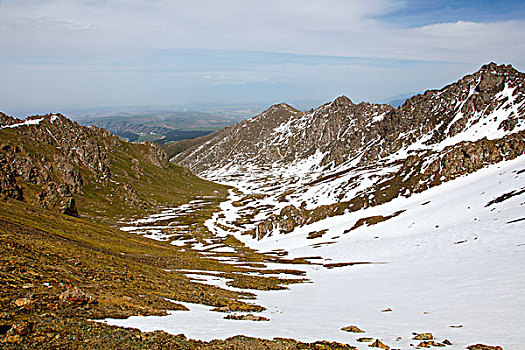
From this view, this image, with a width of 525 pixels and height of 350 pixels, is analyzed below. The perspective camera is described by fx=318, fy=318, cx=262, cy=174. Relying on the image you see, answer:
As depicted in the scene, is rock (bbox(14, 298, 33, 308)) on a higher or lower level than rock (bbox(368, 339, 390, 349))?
higher

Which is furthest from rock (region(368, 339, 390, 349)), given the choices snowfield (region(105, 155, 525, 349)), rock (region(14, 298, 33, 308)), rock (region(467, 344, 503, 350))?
rock (region(14, 298, 33, 308))

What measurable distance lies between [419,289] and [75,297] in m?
32.1

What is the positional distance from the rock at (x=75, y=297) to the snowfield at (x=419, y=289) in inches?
135

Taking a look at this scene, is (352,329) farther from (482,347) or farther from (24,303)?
(24,303)

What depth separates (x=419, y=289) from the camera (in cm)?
3400

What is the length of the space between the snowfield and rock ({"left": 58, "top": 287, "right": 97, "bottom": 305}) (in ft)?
11.3

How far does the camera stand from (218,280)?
4169 cm

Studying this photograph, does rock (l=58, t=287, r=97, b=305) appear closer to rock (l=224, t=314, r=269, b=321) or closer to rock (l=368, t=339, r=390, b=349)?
rock (l=224, t=314, r=269, b=321)

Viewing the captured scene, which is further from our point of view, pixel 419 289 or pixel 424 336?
pixel 419 289

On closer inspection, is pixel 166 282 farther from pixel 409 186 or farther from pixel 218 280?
pixel 409 186

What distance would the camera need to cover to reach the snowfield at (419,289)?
65.2 feet

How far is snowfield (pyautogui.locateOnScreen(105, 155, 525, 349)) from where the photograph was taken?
1988cm

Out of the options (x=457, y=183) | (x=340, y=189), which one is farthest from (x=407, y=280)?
(x=340, y=189)

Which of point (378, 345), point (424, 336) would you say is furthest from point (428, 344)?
point (378, 345)
